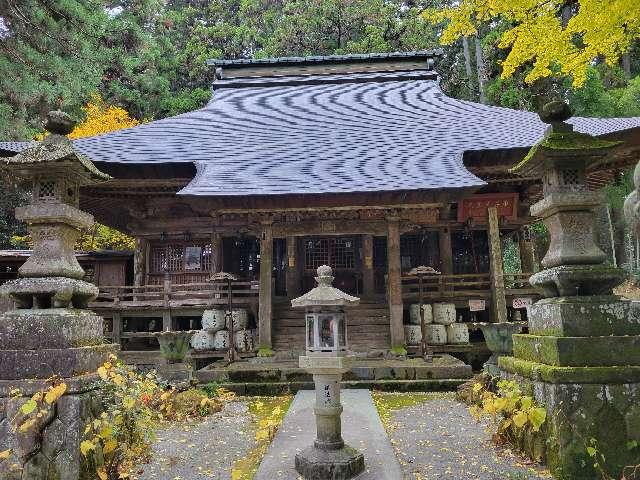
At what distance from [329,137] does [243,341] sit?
5886mm

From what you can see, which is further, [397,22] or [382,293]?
[397,22]

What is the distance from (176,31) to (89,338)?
31600mm

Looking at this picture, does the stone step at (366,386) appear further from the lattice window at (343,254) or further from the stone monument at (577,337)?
the lattice window at (343,254)

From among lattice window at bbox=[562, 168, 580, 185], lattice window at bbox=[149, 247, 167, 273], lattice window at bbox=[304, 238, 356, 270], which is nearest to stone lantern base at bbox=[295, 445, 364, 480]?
lattice window at bbox=[562, 168, 580, 185]

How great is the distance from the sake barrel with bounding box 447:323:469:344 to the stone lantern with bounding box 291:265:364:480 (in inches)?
267

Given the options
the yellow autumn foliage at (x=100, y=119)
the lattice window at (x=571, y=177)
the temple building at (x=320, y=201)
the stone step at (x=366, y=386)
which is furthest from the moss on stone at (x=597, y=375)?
the yellow autumn foliage at (x=100, y=119)

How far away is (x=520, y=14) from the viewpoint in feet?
21.1

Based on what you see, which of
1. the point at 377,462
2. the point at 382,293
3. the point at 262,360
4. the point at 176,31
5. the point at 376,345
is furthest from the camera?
the point at 176,31

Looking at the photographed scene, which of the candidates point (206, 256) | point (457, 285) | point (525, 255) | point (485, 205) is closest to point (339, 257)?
point (457, 285)

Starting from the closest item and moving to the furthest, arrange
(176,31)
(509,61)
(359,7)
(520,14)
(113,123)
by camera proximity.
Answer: (520,14) → (509,61) → (113,123) → (359,7) → (176,31)

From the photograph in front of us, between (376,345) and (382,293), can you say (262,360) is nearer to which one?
(376,345)

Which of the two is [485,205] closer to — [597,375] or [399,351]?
[399,351]

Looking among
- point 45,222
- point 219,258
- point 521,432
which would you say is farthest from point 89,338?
point 219,258

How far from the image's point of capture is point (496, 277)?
1105cm
